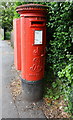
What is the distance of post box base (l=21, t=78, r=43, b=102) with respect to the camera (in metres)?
2.92

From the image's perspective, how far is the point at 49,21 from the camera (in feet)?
10.00

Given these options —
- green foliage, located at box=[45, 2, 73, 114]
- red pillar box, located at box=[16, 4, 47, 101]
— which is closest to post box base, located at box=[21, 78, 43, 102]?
red pillar box, located at box=[16, 4, 47, 101]

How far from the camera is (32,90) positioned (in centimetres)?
296

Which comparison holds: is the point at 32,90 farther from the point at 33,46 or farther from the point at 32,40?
the point at 32,40

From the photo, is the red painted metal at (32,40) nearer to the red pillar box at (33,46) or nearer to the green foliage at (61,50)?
the red pillar box at (33,46)

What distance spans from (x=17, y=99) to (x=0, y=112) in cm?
53

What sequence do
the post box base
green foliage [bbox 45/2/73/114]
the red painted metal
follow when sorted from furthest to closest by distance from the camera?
1. the post box base
2. the red painted metal
3. green foliage [bbox 45/2/73/114]

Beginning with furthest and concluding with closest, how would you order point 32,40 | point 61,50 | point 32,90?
1. point 32,90
2. point 61,50
3. point 32,40

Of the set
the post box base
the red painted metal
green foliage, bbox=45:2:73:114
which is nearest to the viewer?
green foliage, bbox=45:2:73:114

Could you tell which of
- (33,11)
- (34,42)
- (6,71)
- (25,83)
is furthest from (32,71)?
(6,71)

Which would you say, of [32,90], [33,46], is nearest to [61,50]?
[33,46]

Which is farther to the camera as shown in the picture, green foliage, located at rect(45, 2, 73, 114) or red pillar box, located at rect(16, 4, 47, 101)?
red pillar box, located at rect(16, 4, 47, 101)

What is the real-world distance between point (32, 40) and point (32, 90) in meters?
1.05

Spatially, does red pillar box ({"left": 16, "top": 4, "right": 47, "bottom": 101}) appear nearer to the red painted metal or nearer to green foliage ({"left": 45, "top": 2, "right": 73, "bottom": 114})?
the red painted metal
